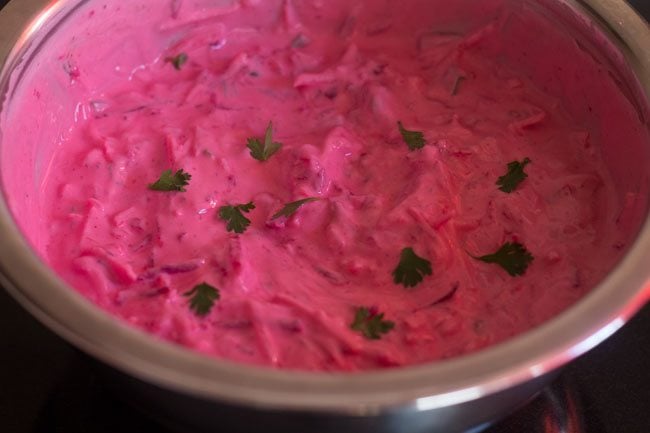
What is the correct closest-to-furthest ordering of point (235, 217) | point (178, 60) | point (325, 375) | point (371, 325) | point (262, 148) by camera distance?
point (325, 375) → point (371, 325) → point (235, 217) → point (262, 148) → point (178, 60)

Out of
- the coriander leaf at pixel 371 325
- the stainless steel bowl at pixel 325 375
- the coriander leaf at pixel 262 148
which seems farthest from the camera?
the coriander leaf at pixel 262 148

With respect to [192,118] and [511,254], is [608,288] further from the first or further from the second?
[192,118]

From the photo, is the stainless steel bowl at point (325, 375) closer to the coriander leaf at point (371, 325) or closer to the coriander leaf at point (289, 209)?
the coriander leaf at point (371, 325)

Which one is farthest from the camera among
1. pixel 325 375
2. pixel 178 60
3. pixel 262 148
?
pixel 178 60

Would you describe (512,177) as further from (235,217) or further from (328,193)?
(235,217)

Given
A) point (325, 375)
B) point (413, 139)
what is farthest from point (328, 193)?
point (325, 375)

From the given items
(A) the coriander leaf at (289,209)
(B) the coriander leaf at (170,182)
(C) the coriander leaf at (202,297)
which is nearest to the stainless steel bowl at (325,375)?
(C) the coriander leaf at (202,297)

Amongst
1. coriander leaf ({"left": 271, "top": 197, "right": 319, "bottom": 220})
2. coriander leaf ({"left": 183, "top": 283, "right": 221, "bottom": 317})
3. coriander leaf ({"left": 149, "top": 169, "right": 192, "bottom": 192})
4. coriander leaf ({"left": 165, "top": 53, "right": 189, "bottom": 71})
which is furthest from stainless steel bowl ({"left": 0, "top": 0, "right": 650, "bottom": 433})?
coriander leaf ({"left": 165, "top": 53, "right": 189, "bottom": 71})
